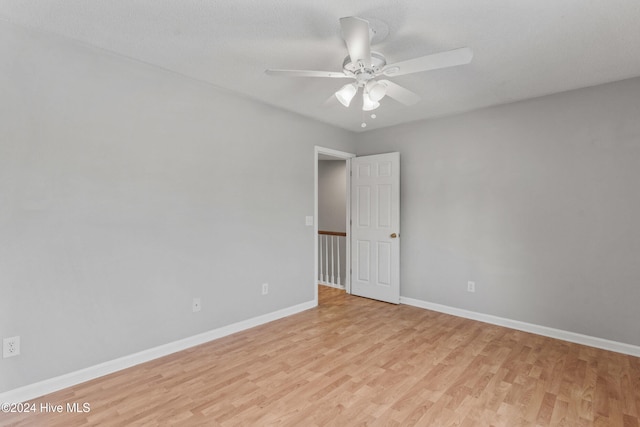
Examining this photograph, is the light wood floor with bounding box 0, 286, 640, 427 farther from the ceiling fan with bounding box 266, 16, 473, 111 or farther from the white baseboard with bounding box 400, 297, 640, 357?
the ceiling fan with bounding box 266, 16, 473, 111

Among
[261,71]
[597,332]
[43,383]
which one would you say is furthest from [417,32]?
[43,383]

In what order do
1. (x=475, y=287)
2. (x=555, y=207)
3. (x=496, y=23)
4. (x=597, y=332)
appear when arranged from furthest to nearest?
(x=475, y=287), (x=555, y=207), (x=597, y=332), (x=496, y=23)

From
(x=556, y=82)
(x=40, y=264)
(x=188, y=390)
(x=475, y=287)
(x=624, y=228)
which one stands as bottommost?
(x=188, y=390)

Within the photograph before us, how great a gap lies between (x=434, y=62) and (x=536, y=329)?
2.96 m

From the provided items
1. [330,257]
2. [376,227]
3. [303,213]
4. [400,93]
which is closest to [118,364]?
[303,213]

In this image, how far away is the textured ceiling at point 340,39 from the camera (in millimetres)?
1889

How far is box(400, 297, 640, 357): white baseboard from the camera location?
2.90 metres

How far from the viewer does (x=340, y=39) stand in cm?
222

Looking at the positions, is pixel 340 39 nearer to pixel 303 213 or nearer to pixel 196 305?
pixel 303 213

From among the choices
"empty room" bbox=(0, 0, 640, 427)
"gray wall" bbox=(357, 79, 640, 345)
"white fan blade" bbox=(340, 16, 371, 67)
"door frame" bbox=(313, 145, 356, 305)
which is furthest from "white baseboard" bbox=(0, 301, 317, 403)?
"white fan blade" bbox=(340, 16, 371, 67)

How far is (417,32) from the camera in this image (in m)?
2.12

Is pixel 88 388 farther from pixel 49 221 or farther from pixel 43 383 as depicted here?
pixel 49 221

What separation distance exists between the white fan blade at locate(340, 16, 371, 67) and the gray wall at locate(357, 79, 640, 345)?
2.36 meters

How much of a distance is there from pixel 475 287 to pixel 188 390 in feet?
10.3
